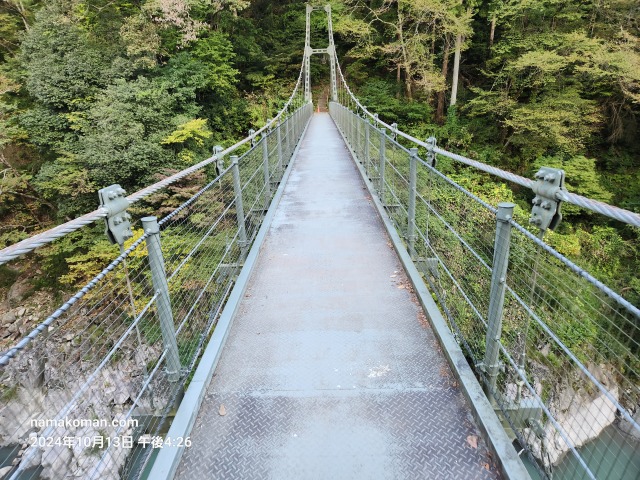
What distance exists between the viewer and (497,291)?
6.97ft

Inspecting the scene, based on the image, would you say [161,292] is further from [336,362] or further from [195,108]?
[195,108]

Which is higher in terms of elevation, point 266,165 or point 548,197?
point 548,197

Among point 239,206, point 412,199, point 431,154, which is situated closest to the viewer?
point 431,154

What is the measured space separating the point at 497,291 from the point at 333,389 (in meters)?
1.03

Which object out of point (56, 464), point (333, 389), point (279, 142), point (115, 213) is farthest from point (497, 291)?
point (56, 464)

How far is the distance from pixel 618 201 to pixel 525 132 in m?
3.67

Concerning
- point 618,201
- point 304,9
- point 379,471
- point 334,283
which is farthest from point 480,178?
point 304,9

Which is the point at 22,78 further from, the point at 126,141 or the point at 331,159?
the point at 331,159

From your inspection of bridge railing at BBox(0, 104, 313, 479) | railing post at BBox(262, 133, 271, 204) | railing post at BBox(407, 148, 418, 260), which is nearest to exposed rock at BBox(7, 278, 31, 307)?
bridge railing at BBox(0, 104, 313, 479)

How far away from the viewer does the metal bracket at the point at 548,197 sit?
1692 mm

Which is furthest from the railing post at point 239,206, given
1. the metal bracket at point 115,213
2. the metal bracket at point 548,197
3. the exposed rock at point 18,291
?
the exposed rock at point 18,291

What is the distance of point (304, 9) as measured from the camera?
2844 centimetres

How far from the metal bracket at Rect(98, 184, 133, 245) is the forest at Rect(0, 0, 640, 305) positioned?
10.4m

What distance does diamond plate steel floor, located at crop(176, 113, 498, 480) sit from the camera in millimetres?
1958
